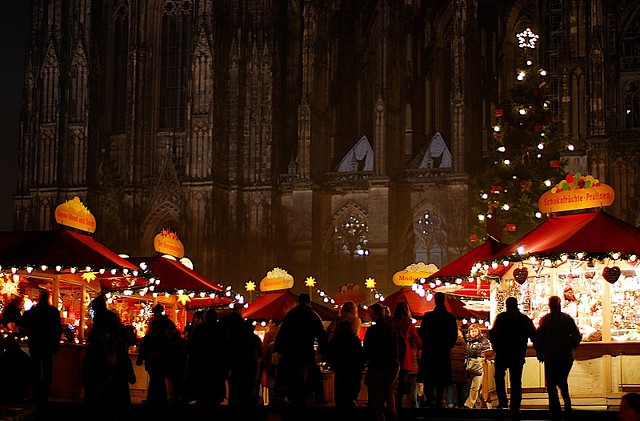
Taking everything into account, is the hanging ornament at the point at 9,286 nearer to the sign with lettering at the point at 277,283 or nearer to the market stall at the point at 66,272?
the market stall at the point at 66,272

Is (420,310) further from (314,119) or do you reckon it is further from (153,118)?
(153,118)

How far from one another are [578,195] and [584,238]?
77.2 inches

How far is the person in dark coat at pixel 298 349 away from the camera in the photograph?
55.1ft

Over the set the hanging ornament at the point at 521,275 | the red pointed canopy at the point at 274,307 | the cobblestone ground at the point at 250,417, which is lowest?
the cobblestone ground at the point at 250,417

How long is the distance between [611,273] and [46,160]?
1279 inches

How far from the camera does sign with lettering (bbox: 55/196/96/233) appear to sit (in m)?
26.4

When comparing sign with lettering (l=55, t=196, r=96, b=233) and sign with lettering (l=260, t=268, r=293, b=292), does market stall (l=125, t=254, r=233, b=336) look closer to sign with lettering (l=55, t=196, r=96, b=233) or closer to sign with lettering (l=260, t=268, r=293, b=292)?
sign with lettering (l=260, t=268, r=293, b=292)

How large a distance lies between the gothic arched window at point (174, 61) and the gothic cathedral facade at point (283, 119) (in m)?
0.06

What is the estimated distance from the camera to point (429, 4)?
4903 centimetres

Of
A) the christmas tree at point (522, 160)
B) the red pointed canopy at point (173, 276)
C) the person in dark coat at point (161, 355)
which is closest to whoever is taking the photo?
the person in dark coat at point (161, 355)

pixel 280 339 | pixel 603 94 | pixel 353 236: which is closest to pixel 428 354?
pixel 280 339

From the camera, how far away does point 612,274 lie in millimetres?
21719

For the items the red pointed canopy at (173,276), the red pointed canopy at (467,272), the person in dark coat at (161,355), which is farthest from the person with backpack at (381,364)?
the red pointed canopy at (173,276)

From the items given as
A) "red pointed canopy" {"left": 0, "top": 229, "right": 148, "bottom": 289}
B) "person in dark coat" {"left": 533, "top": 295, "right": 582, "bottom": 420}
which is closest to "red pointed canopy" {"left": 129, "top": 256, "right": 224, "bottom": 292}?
"red pointed canopy" {"left": 0, "top": 229, "right": 148, "bottom": 289}
